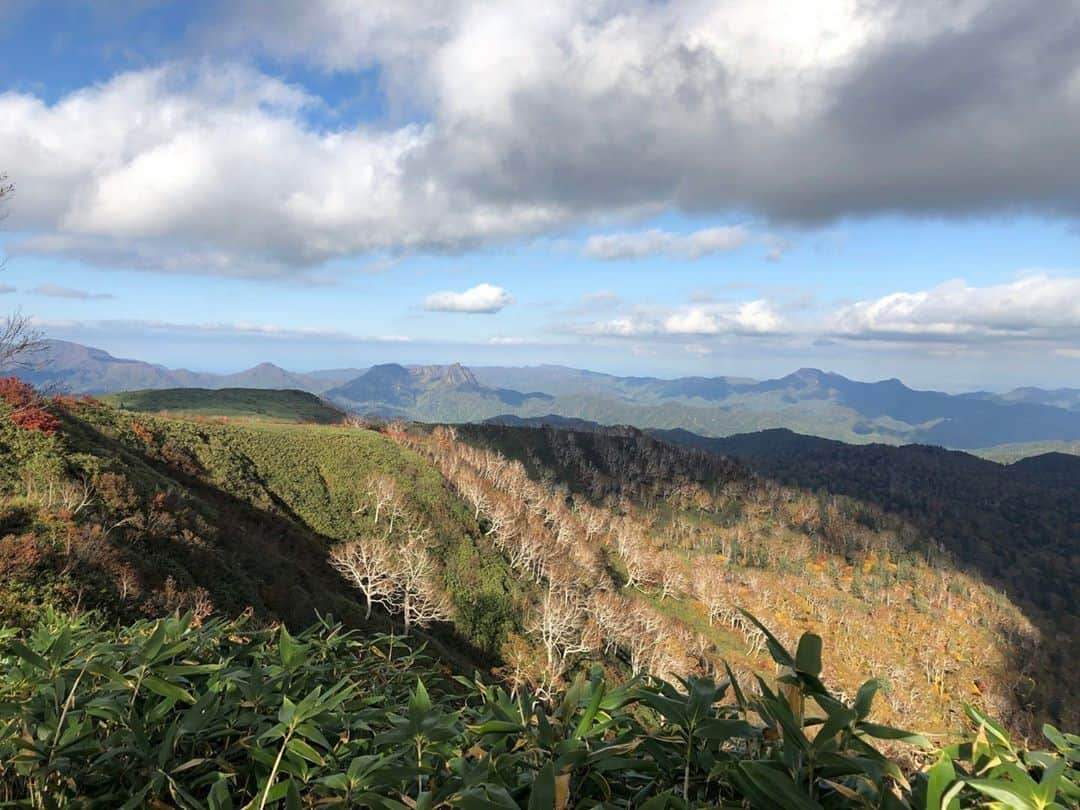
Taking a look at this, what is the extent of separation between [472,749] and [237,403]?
130m

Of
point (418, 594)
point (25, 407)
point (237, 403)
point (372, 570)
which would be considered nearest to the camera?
point (25, 407)

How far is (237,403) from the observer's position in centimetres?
11469

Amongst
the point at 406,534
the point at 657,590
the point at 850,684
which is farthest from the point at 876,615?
the point at 406,534

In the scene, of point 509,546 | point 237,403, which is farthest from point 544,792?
point 237,403

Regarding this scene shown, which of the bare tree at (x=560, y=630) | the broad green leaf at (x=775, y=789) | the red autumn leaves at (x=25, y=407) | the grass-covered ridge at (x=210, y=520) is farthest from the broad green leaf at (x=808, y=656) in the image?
the bare tree at (x=560, y=630)

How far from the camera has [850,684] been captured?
89.3 m

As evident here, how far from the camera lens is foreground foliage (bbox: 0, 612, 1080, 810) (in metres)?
1.13

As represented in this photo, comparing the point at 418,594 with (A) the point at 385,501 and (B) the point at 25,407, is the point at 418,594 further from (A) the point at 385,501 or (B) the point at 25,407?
(B) the point at 25,407

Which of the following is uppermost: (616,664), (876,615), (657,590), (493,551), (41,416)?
(41,416)

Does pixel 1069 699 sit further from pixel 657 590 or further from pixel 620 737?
pixel 620 737

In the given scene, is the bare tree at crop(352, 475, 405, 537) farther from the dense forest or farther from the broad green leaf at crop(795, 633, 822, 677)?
the broad green leaf at crop(795, 633, 822, 677)

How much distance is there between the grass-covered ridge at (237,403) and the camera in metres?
103

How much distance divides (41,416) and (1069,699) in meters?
163

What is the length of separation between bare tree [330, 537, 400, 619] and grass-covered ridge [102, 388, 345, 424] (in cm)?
5993
